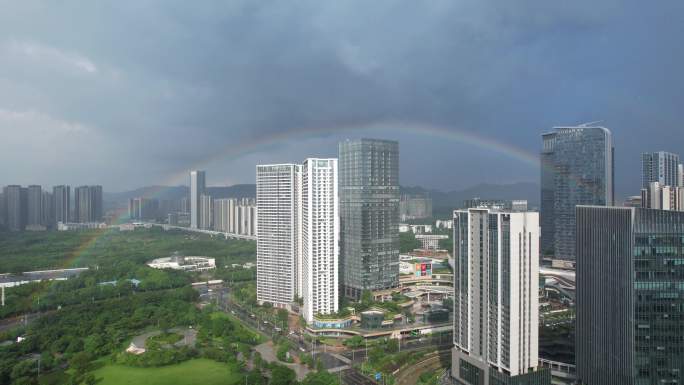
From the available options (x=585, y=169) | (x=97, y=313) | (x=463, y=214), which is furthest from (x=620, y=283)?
(x=585, y=169)

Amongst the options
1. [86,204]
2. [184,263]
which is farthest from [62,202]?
[184,263]

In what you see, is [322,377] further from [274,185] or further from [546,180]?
[546,180]

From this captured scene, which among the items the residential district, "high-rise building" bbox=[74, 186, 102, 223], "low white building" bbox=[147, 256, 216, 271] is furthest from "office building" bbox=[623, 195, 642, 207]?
"high-rise building" bbox=[74, 186, 102, 223]

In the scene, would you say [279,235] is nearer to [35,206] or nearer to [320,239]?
[320,239]

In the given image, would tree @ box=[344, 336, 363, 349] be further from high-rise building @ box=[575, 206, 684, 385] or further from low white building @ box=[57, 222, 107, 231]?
low white building @ box=[57, 222, 107, 231]

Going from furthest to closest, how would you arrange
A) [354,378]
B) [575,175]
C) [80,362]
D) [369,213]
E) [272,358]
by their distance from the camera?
[575,175], [369,213], [272,358], [80,362], [354,378]

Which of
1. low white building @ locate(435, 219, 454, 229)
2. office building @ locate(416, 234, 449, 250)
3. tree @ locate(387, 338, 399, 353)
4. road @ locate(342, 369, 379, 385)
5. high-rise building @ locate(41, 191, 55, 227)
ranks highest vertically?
high-rise building @ locate(41, 191, 55, 227)
